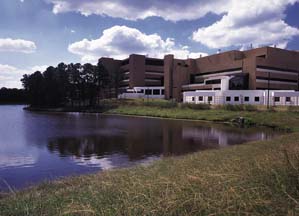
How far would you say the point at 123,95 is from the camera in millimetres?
95938

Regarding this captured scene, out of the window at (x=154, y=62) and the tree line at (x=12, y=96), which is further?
the tree line at (x=12, y=96)

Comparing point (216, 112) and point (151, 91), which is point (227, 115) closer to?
point (216, 112)

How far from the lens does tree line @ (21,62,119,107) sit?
85375 millimetres

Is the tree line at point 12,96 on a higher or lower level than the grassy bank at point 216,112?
higher

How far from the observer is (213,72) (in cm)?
9169

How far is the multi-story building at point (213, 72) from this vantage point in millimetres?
74750

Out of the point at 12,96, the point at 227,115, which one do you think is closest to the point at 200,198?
the point at 227,115

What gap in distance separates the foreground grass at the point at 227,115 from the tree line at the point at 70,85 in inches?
801

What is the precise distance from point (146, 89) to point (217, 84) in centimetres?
2626

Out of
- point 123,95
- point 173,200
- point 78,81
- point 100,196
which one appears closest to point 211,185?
point 173,200

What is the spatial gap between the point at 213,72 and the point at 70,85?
43.4 metres

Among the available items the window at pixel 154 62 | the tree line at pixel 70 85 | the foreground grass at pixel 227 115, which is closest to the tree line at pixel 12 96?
the tree line at pixel 70 85

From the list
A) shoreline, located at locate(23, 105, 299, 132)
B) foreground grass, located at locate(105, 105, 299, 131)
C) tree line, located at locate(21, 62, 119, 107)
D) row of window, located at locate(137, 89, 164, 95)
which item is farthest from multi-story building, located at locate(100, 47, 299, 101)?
shoreline, located at locate(23, 105, 299, 132)

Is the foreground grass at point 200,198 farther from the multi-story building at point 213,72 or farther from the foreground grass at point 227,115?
the multi-story building at point 213,72
